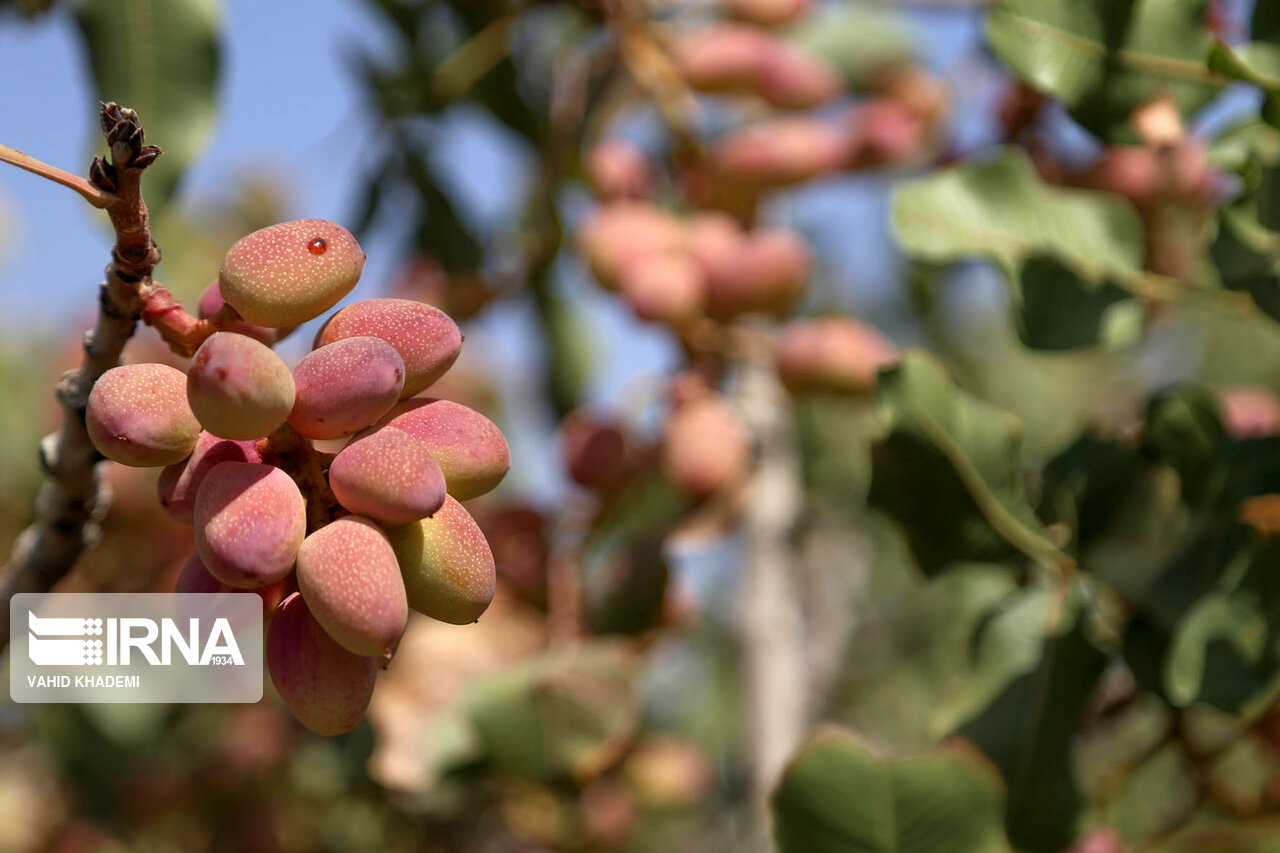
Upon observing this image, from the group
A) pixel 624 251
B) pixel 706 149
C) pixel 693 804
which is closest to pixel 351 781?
pixel 693 804

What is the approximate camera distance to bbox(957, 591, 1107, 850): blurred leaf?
596 millimetres

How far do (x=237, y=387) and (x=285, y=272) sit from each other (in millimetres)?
52

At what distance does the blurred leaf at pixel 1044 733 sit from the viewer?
23.5 inches

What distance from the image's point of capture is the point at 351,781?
910 mm

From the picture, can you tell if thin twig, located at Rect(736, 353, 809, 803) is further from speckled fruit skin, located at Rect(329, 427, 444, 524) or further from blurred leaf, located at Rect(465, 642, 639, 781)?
speckled fruit skin, located at Rect(329, 427, 444, 524)

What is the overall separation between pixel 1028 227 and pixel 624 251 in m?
0.34

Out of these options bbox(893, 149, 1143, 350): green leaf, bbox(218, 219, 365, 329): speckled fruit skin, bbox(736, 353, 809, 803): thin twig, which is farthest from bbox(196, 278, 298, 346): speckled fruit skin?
bbox(736, 353, 809, 803): thin twig

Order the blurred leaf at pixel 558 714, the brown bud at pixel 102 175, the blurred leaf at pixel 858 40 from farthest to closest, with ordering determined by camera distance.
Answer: the blurred leaf at pixel 858 40, the blurred leaf at pixel 558 714, the brown bud at pixel 102 175

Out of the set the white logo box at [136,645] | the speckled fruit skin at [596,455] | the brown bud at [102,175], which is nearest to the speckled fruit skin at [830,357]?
the speckled fruit skin at [596,455]

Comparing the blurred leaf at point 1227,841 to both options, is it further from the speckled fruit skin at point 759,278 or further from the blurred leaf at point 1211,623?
the speckled fruit skin at point 759,278

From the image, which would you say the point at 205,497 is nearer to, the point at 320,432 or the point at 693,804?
the point at 320,432

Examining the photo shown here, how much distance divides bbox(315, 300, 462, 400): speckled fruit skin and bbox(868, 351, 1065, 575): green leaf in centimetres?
26

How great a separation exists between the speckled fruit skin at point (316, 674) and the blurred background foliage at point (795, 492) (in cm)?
23

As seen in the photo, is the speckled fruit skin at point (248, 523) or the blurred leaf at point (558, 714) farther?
the blurred leaf at point (558, 714)
